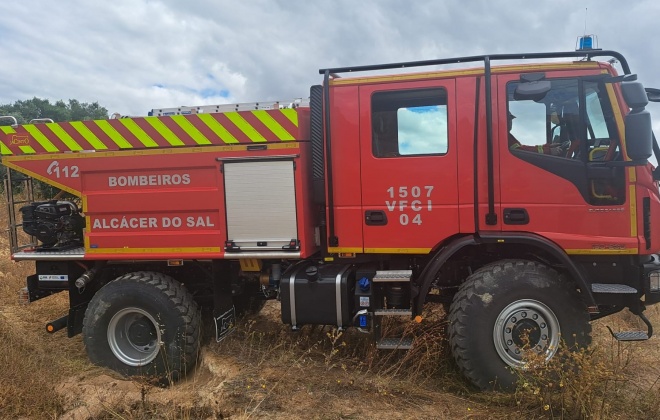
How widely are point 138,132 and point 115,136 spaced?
0.81ft

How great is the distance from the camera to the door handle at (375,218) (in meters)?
4.23

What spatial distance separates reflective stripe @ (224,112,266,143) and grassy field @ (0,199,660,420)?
195cm

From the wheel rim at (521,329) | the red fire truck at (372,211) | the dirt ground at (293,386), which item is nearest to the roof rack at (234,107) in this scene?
the red fire truck at (372,211)

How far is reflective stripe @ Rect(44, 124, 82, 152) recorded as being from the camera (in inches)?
179

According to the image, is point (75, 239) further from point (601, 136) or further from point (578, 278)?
point (601, 136)

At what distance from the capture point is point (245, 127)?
4.29 metres

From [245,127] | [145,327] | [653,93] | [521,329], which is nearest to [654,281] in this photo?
[521,329]

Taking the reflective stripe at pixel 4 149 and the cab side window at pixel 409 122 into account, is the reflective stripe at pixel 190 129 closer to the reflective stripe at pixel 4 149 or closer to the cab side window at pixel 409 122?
the cab side window at pixel 409 122

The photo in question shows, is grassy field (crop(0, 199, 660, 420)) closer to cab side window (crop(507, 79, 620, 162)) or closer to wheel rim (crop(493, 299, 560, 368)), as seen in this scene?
wheel rim (crop(493, 299, 560, 368))

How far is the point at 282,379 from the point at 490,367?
1806 millimetres

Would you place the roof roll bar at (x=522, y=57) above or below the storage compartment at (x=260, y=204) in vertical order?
above

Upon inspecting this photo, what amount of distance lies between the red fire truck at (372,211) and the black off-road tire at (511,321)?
0.01 meters

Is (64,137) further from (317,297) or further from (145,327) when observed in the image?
(317,297)

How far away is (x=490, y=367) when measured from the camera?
389cm
